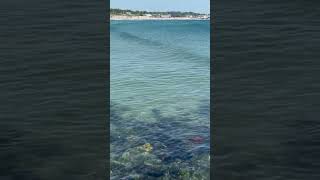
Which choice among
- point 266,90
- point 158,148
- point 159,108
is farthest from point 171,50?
point 266,90

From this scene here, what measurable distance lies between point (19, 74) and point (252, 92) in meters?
4.24

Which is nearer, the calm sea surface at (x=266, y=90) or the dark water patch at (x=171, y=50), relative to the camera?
the calm sea surface at (x=266, y=90)

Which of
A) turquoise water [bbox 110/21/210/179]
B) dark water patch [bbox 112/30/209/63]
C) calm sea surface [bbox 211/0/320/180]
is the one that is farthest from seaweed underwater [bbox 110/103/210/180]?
dark water patch [bbox 112/30/209/63]

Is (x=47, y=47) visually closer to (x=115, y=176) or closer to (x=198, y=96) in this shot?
(x=115, y=176)

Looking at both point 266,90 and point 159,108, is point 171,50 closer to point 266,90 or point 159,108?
point 159,108

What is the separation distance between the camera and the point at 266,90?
356 inches

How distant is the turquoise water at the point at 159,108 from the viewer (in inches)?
454

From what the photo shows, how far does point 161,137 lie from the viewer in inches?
547

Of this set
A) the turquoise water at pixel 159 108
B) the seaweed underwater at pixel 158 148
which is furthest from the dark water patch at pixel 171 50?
the seaweed underwater at pixel 158 148

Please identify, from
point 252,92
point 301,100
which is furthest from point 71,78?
point 301,100

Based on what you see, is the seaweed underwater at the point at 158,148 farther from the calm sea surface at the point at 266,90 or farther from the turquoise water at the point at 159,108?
the calm sea surface at the point at 266,90

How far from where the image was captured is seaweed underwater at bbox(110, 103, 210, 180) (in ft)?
35.9

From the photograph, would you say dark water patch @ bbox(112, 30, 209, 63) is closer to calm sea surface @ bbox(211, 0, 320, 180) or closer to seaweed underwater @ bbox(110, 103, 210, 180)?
seaweed underwater @ bbox(110, 103, 210, 180)

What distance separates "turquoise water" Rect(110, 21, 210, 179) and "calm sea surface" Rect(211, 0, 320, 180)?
2.35m
